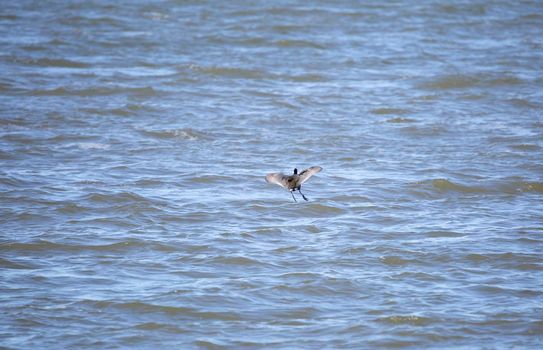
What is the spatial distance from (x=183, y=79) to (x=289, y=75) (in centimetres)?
196

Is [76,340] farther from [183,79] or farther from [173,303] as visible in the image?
[183,79]

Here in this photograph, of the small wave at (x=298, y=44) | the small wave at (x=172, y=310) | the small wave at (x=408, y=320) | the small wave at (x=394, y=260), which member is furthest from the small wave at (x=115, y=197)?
the small wave at (x=298, y=44)

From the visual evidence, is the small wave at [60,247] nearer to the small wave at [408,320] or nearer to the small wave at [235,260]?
the small wave at [235,260]

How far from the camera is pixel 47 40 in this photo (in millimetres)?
18906

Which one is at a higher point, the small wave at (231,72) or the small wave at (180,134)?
the small wave at (231,72)

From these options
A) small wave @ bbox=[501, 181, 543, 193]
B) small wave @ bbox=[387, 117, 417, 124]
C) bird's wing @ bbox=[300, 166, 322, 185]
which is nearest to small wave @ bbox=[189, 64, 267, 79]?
small wave @ bbox=[387, 117, 417, 124]

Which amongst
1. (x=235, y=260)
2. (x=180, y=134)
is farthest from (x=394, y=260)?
(x=180, y=134)

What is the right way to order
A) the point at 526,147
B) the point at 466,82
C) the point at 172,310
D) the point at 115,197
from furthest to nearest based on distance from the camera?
the point at 466,82
the point at 526,147
the point at 115,197
the point at 172,310

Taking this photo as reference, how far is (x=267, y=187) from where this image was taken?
1095 centimetres

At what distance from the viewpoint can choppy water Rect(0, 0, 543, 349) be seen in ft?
24.6

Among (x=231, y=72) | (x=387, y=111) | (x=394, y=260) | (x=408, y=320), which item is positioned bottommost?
(x=408, y=320)

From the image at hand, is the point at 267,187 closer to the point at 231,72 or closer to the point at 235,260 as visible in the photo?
the point at 235,260

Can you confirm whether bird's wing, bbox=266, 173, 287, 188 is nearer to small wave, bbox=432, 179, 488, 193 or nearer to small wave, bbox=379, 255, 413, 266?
small wave, bbox=379, 255, 413, 266

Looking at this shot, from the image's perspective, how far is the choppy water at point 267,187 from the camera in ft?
24.6
